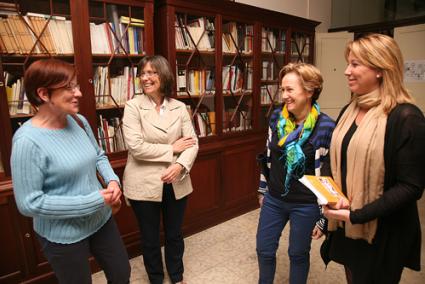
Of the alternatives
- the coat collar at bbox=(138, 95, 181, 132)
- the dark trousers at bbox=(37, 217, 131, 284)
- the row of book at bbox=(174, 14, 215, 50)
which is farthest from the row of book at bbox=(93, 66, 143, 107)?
the dark trousers at bbox=(37, 217, 131, 284)

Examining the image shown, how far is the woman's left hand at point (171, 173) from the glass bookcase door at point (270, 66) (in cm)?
174

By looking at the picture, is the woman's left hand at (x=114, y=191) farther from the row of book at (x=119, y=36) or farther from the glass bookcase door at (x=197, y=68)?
the glass bookcase door at (x=197, y=68)

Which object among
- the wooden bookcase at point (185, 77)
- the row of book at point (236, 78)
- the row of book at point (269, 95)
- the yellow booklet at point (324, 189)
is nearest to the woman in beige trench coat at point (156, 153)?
the wooden bookcase at point (185, 77)

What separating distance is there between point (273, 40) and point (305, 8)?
110 centimetres

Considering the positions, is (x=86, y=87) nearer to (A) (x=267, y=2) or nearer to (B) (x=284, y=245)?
(B) (x=284, y=245)

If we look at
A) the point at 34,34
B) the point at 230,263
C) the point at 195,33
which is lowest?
the point at 230,263

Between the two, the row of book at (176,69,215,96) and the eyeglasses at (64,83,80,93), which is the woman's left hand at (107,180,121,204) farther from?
the row of book at (176,69,215,96)

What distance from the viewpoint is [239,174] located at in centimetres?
317

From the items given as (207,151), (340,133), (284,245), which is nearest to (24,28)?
(207,151)

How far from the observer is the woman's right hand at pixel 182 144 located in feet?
6.18

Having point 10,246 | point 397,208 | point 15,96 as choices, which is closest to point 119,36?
point 15,96

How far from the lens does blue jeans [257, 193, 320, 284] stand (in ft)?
5.30

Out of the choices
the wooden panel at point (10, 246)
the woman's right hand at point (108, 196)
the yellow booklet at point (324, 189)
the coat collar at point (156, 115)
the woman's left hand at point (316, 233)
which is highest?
the coat collar at point (156, 115)

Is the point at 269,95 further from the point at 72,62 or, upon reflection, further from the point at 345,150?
the point at 345,150
